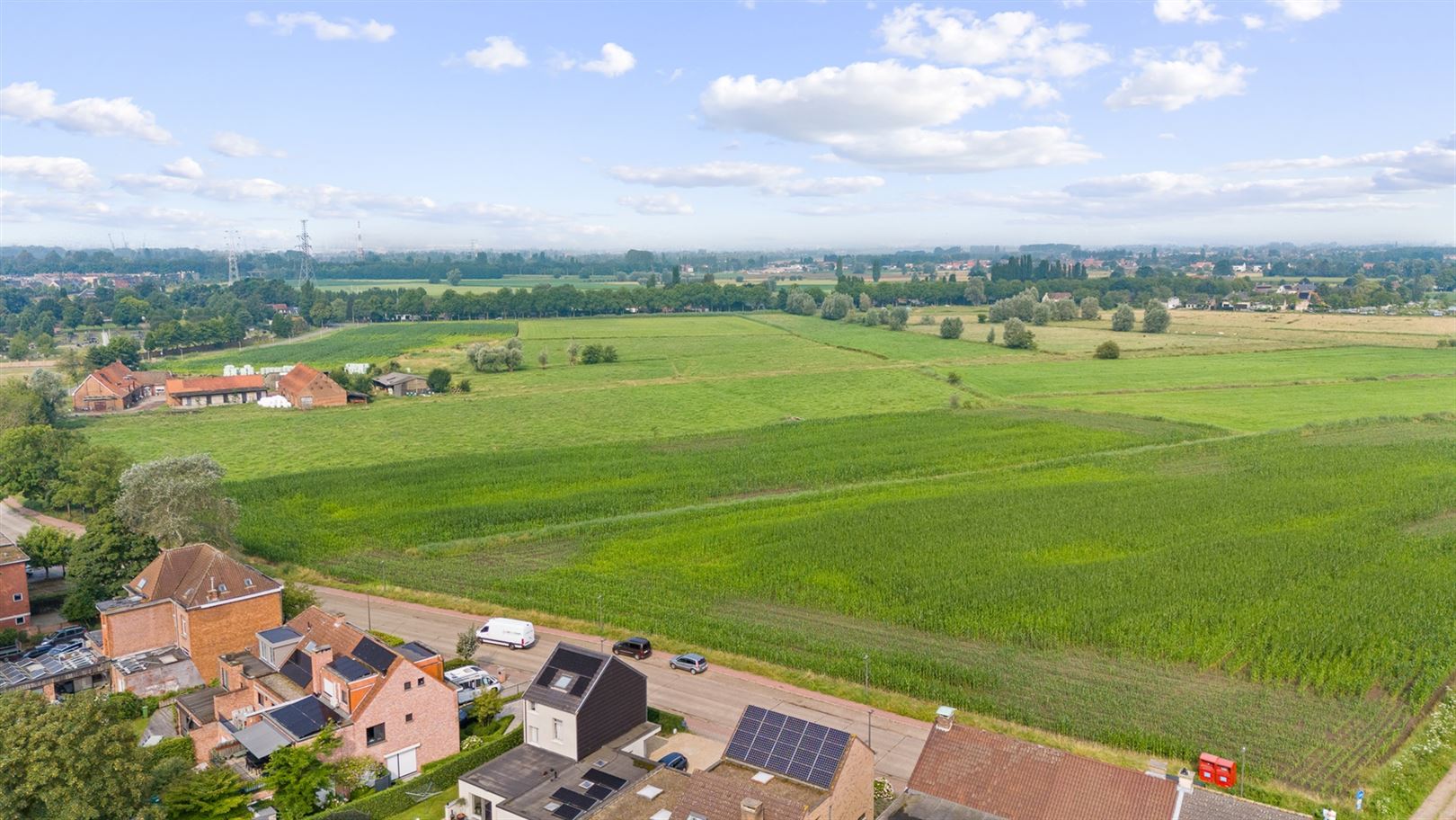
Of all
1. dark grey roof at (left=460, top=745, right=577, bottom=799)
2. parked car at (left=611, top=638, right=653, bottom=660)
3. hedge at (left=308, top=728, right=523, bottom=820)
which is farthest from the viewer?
parked car at (left=611, top=638, right=653, bottom=660)

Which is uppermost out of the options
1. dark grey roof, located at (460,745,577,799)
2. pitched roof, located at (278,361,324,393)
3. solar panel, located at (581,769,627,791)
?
pitched roof, located at (278,361,324,393)

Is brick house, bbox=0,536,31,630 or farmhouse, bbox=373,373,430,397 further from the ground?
farmhouse, bbox=373,373,430,397

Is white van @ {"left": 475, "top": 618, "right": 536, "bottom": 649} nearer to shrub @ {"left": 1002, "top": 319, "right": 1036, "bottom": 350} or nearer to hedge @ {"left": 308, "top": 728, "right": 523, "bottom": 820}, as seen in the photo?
hedge @ {"left": 308, "top": 728, "right": 523, "bottom": 820}

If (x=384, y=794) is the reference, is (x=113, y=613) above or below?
above

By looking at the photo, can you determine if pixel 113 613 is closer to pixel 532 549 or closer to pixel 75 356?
pixel 532 549

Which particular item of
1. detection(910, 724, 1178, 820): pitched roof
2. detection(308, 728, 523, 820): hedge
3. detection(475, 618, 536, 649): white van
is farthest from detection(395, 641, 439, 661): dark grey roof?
detection(910, 724, 1178, 820): pitched roof

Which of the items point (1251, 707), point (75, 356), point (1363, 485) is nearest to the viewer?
point (1251, 707)

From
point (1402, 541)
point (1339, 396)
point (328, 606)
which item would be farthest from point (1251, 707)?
point (1339, 396)
